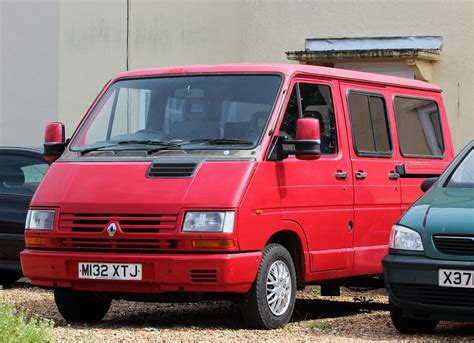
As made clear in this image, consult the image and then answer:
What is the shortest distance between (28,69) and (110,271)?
14.4m

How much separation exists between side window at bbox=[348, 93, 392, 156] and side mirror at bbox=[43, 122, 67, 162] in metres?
2.65

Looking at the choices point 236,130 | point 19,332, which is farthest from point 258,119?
point 19,332

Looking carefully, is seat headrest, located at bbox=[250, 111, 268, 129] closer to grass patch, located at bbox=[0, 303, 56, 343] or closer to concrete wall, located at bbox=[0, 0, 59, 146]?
grass patch, located at bbox=[0, 303, 56, 343]

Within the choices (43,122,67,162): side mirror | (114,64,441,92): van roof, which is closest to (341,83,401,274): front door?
(114,64,441,92): van roof

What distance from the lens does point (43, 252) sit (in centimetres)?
1032

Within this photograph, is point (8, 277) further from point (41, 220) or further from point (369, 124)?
point (369, 124)

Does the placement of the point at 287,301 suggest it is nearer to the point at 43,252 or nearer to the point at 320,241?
the point at 320,241

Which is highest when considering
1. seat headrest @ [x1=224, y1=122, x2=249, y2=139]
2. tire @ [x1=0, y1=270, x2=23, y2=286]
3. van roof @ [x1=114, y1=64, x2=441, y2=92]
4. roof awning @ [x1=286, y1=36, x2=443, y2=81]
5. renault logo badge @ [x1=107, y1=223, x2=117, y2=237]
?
roof awning @ [x1=286, y1=36, x2=443, y2=81]

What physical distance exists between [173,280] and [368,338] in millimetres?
1559

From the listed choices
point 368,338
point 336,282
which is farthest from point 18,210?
point 368,338

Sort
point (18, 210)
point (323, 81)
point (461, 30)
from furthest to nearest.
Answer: point (461, 30) < point (18, 210) < point (323, 81)

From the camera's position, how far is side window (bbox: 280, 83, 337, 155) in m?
10.7

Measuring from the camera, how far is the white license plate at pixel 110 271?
988 centimetres

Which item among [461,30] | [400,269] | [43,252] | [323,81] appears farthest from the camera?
[461,30]
